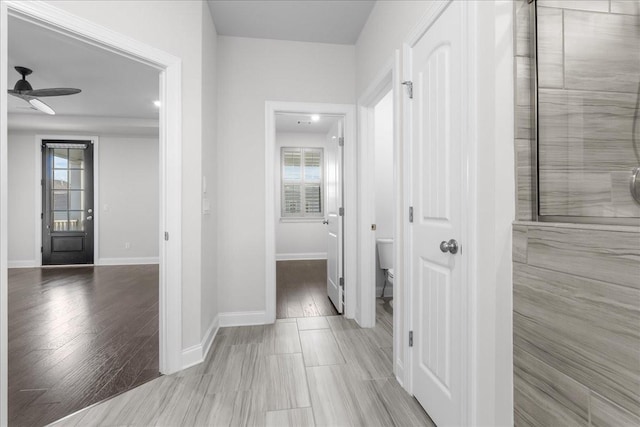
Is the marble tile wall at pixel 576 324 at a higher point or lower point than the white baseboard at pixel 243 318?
higher

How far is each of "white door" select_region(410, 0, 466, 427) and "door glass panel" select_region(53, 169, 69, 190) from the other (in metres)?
6.92

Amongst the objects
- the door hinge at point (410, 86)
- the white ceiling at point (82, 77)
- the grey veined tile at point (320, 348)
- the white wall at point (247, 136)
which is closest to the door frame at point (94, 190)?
the white ceiling at point (82, 77)

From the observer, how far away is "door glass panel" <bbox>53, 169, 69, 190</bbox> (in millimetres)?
6199

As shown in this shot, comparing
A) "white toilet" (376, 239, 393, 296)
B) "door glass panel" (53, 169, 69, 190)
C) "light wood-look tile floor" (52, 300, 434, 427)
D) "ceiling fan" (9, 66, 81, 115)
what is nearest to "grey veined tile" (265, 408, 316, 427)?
"light wood-look tile floor" (52, 300, 434, 427)

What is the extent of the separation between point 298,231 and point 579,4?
5.89 m

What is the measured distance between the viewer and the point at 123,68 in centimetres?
379

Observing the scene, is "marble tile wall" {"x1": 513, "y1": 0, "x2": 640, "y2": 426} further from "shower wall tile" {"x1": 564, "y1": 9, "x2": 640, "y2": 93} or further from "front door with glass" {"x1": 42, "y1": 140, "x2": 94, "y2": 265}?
"front door with glass" {"x1": 42, "y1": 140, "x2": 94, "y2": 265}

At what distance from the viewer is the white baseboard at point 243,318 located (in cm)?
300

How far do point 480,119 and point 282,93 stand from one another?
2.21 m

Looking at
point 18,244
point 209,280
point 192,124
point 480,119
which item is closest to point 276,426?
point 209,280

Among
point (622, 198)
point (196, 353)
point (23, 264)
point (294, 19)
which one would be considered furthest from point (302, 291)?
point (23, 264)

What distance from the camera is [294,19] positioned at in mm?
2752

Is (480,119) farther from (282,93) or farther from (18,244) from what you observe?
(18,244)

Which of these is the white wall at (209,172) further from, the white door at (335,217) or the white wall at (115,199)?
the white wall at (115,199)
